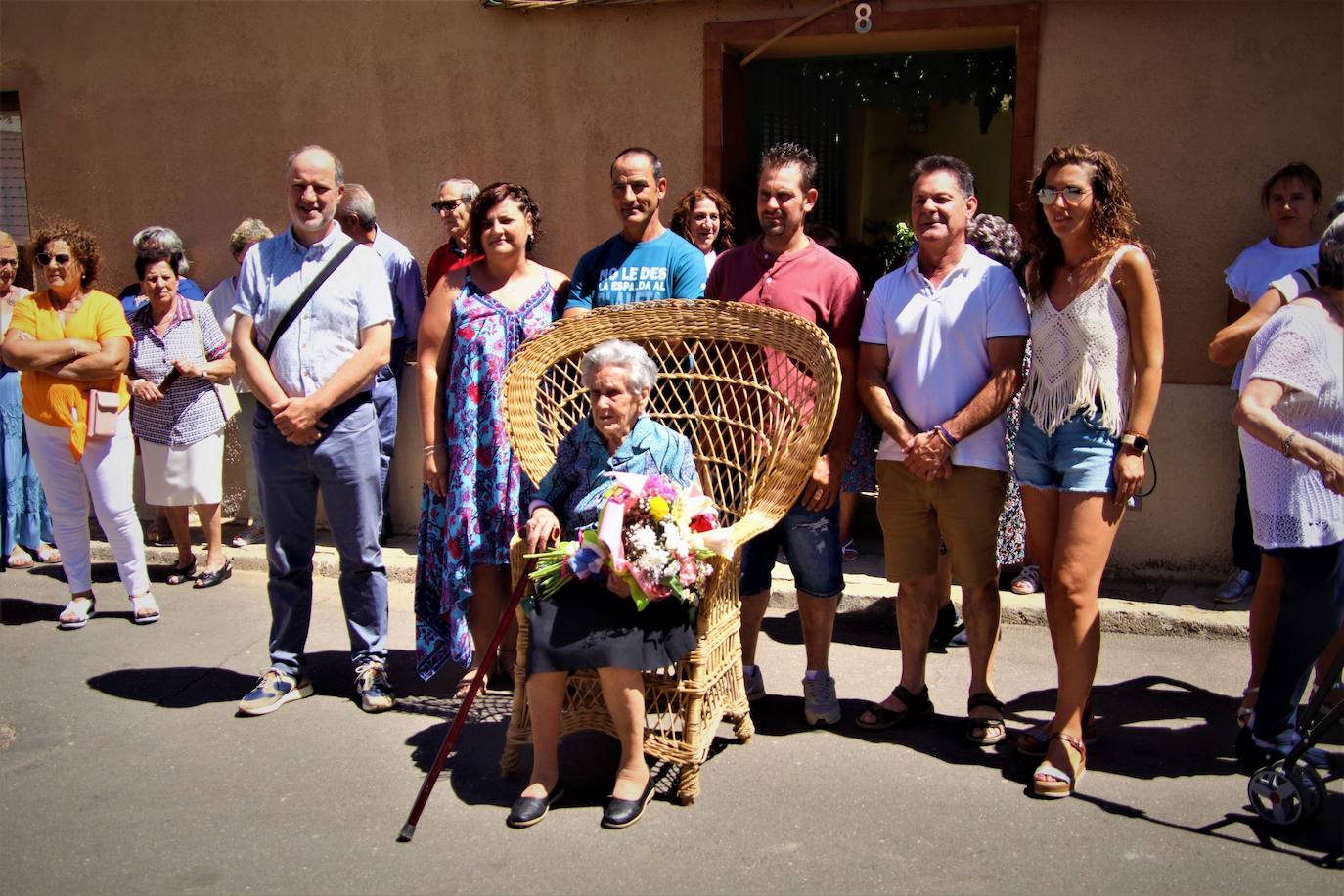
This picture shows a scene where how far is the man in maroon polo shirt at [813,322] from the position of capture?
4.34 m

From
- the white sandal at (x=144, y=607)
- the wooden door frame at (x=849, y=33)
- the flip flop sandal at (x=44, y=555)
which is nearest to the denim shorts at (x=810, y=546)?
the wooden door frame at (x=849, y=33)

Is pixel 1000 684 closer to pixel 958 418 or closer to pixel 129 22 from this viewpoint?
pixel 958 418

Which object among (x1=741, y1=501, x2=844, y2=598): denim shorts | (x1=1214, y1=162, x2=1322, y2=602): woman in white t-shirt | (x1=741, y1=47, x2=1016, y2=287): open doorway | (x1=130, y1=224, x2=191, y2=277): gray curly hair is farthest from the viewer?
(x1=741, y1=47, x2=1016, y2=287): open doorway

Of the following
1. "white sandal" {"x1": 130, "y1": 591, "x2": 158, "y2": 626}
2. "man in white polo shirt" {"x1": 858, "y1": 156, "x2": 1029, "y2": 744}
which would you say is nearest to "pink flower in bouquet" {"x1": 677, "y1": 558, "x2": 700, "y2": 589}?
"man in white polo shirt" {"x1": 858, "y1": 156, "x2": 1029, "y2": 744}

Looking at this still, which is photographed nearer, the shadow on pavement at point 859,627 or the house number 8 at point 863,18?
the shadow on pavement at point 859,627

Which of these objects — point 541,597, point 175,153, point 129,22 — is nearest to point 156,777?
point 541,597

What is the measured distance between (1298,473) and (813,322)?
1.66 meters

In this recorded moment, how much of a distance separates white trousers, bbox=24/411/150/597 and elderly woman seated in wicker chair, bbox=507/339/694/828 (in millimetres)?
3068

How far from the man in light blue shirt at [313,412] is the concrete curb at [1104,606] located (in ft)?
5.11

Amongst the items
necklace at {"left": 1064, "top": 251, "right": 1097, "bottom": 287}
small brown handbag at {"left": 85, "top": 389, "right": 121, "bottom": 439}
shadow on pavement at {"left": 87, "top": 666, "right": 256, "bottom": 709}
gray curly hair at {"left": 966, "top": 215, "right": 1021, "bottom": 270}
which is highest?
gray curly hair at {"left": 966, "top": 215, "right": 1021, "bottom": 270}

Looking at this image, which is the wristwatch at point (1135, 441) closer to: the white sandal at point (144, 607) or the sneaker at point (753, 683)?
the sneaker at point (753, 683)

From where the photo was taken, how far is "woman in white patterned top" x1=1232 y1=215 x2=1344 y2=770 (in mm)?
3580

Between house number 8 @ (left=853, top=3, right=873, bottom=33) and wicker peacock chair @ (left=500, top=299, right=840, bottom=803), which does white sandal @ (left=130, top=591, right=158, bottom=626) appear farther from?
house number 8 @ (left=853, top=3, right=873, bottom=33)

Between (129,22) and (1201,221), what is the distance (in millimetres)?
6732
